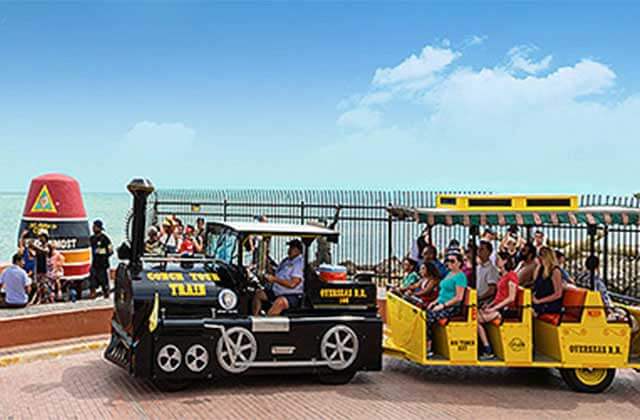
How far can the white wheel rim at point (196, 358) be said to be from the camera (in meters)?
8.58

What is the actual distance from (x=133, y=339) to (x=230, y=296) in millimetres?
1251

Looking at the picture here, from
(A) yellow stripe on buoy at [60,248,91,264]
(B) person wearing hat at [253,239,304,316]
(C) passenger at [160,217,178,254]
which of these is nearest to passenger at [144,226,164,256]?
(C) passenger at [160,217,178,254]

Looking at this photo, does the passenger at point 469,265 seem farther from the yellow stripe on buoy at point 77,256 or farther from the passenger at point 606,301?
the yellow stripe on buoy at point 77,256

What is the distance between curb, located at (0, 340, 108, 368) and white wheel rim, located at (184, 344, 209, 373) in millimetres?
3016

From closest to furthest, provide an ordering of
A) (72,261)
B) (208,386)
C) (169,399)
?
1. (169,399)
2. (208,386)
3. (72,261)

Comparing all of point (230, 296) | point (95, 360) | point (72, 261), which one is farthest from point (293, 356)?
point (72, 261)

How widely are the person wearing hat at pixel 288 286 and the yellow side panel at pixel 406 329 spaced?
61.3 inches

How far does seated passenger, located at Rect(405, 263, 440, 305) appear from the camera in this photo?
10289mm

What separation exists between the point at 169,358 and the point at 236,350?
0.81 m

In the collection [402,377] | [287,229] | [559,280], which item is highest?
[287,229]

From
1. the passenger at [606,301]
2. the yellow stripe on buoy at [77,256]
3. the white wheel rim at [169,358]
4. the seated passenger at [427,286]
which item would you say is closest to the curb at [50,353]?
the white wheel rim at [169,358]

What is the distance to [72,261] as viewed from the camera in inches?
610

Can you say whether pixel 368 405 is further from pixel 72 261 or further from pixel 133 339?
pixel 72 261

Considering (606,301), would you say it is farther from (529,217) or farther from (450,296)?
(450,296)
